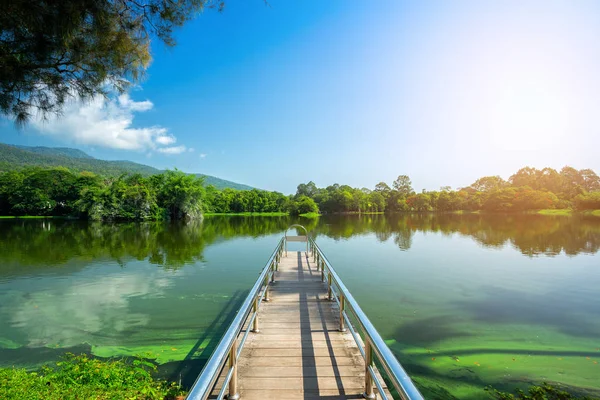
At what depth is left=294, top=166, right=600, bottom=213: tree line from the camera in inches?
2795

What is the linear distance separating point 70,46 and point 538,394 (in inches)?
322

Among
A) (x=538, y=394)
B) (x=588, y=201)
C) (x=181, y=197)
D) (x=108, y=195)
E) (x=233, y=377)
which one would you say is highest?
(x=108, y=195)

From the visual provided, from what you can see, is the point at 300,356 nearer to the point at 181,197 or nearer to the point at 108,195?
the point at 181,197

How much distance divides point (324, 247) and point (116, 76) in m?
16.1

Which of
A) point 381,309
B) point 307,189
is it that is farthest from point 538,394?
point 307,189

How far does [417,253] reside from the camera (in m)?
17.1

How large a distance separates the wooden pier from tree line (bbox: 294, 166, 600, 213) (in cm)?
7518

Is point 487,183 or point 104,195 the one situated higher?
point 487,183

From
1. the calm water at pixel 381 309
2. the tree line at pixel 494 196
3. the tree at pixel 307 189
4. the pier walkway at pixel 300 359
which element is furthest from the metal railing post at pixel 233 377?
the tree at pixel 307 189

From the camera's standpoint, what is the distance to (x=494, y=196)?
247ft

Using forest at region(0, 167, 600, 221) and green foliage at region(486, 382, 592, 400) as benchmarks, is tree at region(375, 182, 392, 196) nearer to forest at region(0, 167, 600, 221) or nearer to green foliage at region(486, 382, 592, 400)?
forest at region(0, 167, 600, 221)

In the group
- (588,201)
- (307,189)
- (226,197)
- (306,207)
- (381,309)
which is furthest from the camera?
(307,189)

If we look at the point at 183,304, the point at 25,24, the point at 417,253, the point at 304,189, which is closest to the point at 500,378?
the point at 183,304

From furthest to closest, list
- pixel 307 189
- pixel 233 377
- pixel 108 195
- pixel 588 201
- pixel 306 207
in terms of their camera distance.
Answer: pixel 307 189 < pixel 306 207 < pixel 588 201 < pixel 108 195 < pixel 233 377
